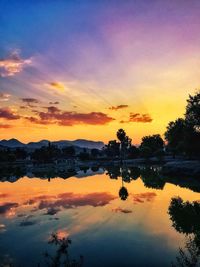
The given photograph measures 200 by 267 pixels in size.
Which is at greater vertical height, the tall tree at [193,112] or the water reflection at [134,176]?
the tall tree at [193,112]

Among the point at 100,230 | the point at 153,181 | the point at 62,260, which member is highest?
the point at 153,181

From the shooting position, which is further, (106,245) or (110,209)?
(110,209)

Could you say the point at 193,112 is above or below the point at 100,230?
above

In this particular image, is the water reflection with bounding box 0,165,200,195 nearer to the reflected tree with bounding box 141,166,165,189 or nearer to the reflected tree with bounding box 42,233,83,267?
the reflected tree with bounding box 141,166,165,189

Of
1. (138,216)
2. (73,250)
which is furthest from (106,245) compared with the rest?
(138,216)

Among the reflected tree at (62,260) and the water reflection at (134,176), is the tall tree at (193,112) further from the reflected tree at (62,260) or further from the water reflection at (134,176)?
the reflected tree at (62,260)

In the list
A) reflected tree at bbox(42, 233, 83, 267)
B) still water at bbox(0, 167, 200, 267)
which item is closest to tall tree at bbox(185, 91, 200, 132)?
still water at bbox(0, 167, 200, 267)

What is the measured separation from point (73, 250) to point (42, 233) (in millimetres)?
6410

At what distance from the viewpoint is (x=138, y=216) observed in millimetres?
36000

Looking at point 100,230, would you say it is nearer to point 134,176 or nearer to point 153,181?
point 153,181

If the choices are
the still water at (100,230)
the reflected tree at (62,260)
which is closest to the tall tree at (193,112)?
the still water at (100,230)

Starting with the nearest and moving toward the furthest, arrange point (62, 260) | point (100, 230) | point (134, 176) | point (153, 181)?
point (62, 260), point (100, 230), point (153, 181), point (134, 176)

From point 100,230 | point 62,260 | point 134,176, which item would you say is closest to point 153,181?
point 134,176

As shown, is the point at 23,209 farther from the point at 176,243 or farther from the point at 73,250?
the point at 176,243
